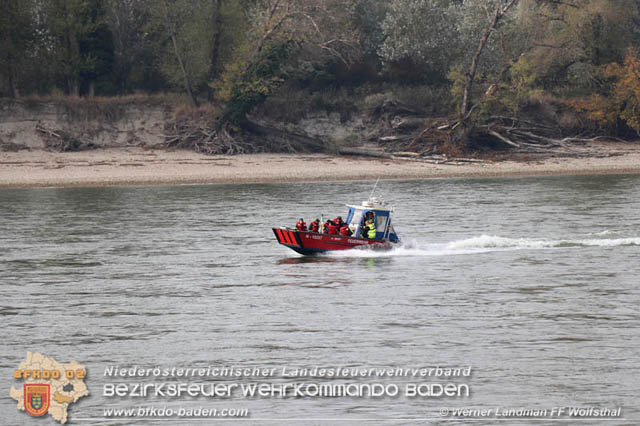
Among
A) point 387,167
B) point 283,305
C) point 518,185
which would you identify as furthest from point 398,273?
point 387,167

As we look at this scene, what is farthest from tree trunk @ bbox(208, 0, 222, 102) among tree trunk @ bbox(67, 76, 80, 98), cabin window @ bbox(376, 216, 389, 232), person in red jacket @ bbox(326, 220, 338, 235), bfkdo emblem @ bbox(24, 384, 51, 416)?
bfkdo emblem @ bbox(24, 384, 51, 416)

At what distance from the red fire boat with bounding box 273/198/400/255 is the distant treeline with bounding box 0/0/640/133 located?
34.9 metres

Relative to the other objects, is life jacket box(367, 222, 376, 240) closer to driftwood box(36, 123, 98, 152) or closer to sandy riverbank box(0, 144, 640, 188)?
sandy riverbank box(0, 144, 640, 188)

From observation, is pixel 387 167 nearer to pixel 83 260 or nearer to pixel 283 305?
pixel 83 260

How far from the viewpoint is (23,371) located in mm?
16531

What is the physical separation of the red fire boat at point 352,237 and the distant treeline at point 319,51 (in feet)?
114

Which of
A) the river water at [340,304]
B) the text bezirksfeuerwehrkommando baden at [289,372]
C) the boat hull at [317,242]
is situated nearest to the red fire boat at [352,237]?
the boat hull at [317,242]

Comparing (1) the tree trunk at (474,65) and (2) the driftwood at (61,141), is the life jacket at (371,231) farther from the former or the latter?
(2) the driftwood at (61,141)

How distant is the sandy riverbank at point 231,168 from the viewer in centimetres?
5488

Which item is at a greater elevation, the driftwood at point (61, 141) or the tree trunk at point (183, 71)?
the tree trunk at point (183, 71)

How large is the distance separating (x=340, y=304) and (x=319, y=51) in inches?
1952

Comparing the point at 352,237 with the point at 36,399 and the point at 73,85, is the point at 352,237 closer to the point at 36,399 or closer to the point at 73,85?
the point at 36,399

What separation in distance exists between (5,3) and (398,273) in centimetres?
4859

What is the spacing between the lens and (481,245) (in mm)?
30781
